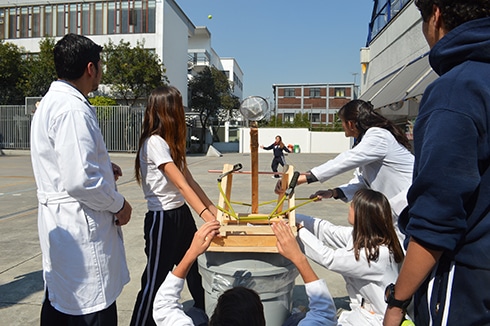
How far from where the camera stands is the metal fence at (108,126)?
2445cm

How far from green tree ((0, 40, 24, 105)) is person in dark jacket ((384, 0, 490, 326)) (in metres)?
31.3

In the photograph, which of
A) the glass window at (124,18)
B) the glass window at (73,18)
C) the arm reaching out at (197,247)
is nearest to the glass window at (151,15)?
the glass window at (124,18)

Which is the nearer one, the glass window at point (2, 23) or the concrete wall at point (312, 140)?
the glass window at point (2, 23)

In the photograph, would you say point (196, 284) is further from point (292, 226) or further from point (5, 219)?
point (5, 219)

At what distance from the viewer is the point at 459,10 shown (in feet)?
3.64

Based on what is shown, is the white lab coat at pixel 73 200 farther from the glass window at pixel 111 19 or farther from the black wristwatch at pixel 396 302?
the glass window at pixel 111 19

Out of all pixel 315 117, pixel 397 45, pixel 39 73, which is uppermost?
pixel 315 117

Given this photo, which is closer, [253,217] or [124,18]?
[253,217]

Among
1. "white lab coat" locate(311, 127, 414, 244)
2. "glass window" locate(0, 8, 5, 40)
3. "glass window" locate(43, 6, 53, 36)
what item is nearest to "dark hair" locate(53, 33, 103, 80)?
"white lab coat" locate(311, 127, 414, 244)

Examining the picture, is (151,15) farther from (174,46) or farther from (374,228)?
(374,228)

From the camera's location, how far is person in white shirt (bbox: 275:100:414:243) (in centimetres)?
268

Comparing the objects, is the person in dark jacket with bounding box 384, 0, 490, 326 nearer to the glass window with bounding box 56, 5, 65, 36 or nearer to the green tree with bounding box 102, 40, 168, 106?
the green tree with bounding box 102, 40, 168, 106

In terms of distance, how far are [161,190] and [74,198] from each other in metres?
0.74

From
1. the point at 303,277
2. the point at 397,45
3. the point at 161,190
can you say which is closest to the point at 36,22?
the point at 397,45
